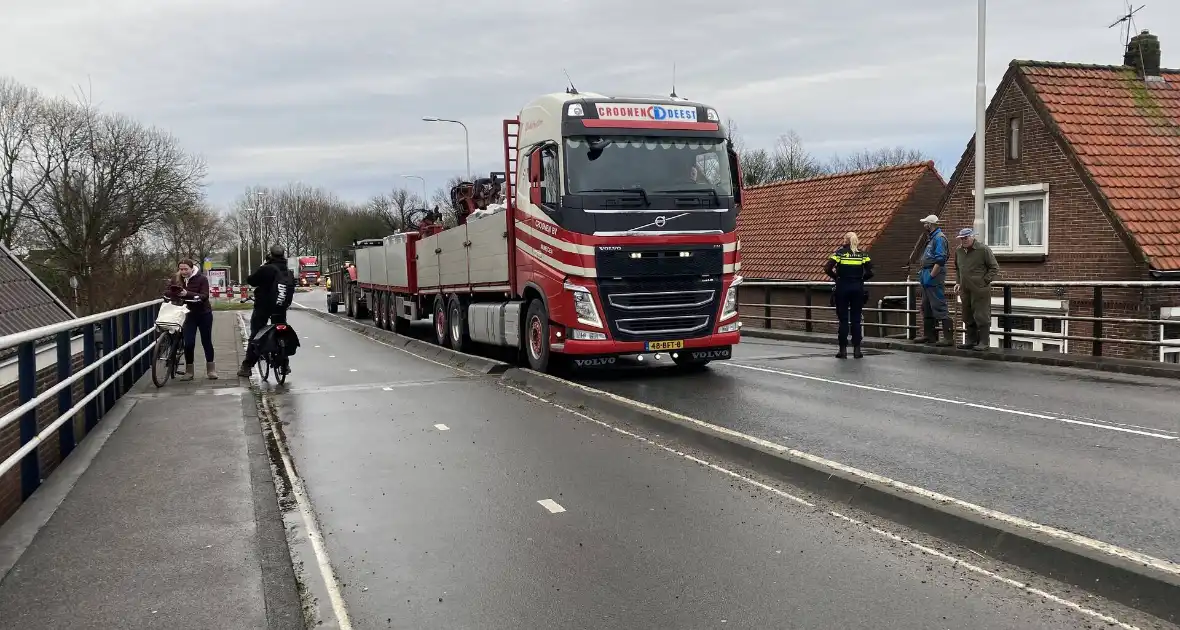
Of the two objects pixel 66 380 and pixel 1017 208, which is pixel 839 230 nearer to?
pixel 1017 208

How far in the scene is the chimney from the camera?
24.2 metres

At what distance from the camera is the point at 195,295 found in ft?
42.4

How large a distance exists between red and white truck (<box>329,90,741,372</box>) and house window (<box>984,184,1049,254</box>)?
1259 centimetres

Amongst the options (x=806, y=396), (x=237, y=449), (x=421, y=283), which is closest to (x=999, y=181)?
(x=421, y=283)

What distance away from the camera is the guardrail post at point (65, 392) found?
738 cm

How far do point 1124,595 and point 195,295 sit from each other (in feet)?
38.5

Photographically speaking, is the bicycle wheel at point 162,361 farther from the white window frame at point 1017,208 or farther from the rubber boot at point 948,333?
the white window frame at point 1017,208

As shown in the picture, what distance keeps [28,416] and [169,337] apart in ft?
22.7

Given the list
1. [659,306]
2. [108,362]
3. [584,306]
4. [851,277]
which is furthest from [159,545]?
[851,277]

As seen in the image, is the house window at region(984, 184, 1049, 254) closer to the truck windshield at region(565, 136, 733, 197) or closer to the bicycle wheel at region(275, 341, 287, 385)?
the truck windshield at region(565, 136, 733, 197)

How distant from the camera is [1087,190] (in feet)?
68.6

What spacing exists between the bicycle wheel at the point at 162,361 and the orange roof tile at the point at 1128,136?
59.9ft

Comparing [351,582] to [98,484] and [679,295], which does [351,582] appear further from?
[679,295]

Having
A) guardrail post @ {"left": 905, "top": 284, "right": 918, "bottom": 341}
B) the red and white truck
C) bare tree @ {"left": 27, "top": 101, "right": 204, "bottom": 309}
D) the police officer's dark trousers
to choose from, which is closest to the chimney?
guardrail post @ {"left": 905, "top": 284, "right": 918, "bottom": 341}
